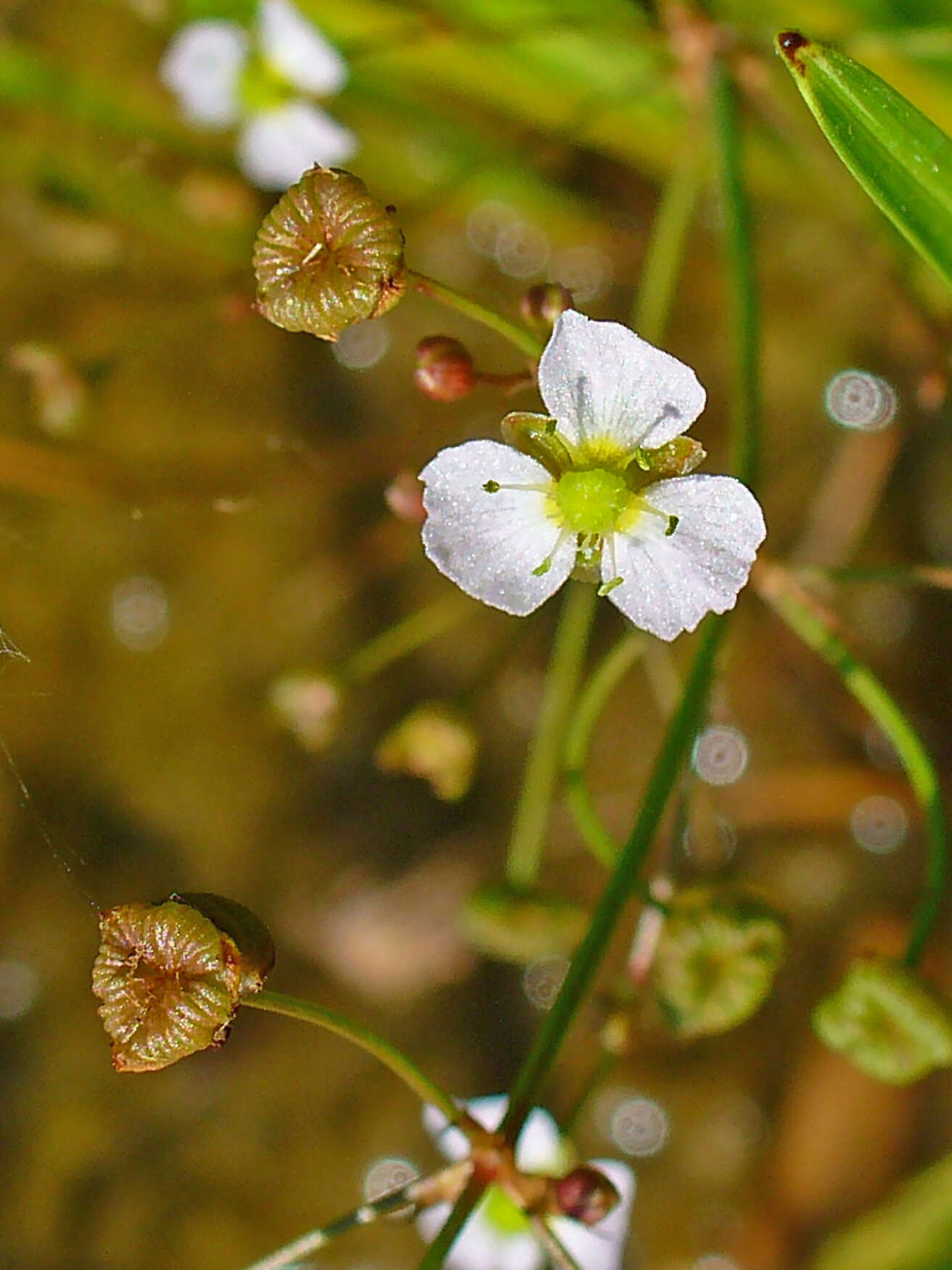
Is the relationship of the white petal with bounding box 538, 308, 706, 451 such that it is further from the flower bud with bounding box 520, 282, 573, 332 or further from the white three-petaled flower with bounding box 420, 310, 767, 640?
the flower bud with bounding box 520, 282, 573, 332

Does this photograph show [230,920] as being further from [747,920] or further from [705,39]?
[705,39]

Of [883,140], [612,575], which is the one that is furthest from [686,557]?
[883,140]

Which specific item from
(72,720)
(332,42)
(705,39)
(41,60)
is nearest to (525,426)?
(705,39)

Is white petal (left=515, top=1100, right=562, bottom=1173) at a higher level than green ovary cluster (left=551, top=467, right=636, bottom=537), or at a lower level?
lower

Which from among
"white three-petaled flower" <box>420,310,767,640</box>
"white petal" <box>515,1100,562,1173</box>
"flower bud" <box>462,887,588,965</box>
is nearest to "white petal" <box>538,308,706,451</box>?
"white three-petaled flower" <box>420,310,767,640</box>

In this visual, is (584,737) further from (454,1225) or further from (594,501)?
(454,1225)
